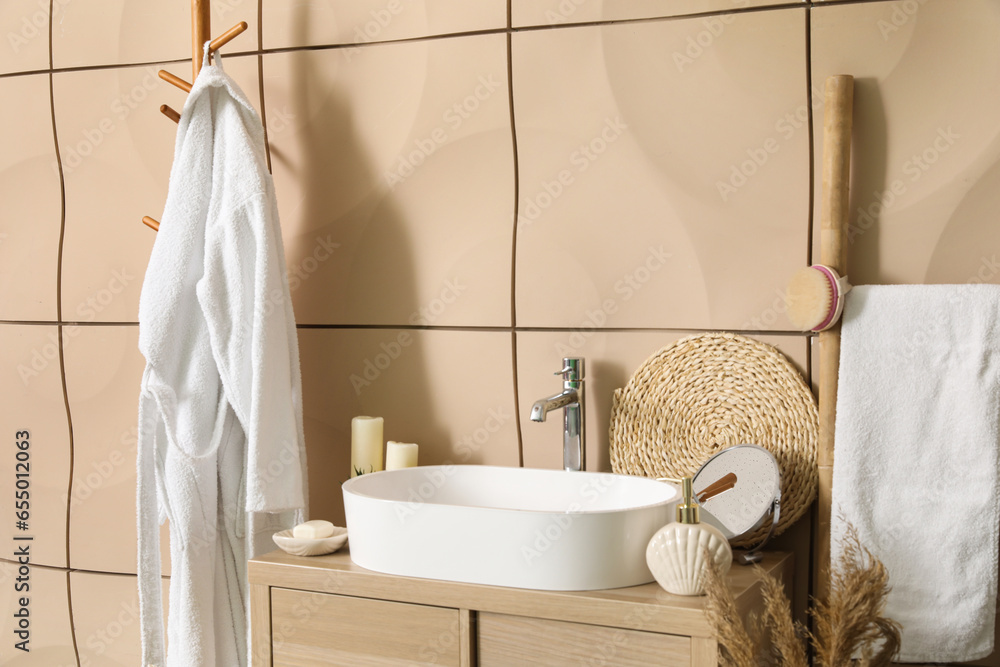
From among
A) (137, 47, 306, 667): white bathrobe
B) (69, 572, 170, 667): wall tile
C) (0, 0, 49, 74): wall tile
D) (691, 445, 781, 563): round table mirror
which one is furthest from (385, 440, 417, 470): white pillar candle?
(0, 0, 49, 74): wall tile

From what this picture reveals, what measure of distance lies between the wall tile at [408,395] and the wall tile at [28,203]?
59 cm

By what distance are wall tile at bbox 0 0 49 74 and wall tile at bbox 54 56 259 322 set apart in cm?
7

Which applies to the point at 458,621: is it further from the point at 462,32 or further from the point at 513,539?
the point at 462,32

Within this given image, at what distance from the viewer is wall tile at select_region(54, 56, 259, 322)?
1.67m

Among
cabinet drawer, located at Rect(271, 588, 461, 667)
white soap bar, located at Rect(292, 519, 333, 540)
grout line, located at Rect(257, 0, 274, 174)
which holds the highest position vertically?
grout line, located at Rect(257, 0, 274, 174)

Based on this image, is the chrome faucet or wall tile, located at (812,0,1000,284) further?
the chrome faucet

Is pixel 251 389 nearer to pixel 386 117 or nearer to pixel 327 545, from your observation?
pixel 327 545

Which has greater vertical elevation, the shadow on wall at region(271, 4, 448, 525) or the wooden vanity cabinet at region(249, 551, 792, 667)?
the shadow on wall at region(271, 4, 448, 525)

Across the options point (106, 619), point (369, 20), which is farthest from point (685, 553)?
point (106, 619)

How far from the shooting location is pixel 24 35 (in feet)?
5.78

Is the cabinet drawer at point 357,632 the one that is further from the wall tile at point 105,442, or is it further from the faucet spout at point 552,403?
the wall tile at point 105,442

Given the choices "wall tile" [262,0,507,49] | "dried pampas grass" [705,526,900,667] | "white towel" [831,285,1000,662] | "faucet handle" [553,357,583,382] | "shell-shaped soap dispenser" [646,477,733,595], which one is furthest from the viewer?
"wall tile" [262,0,507,49]

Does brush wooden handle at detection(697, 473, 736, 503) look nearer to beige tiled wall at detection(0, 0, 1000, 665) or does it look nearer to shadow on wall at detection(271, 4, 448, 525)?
beige tiled wall at detection(0, 0, 1000, 665)

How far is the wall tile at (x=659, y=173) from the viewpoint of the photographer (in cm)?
131
